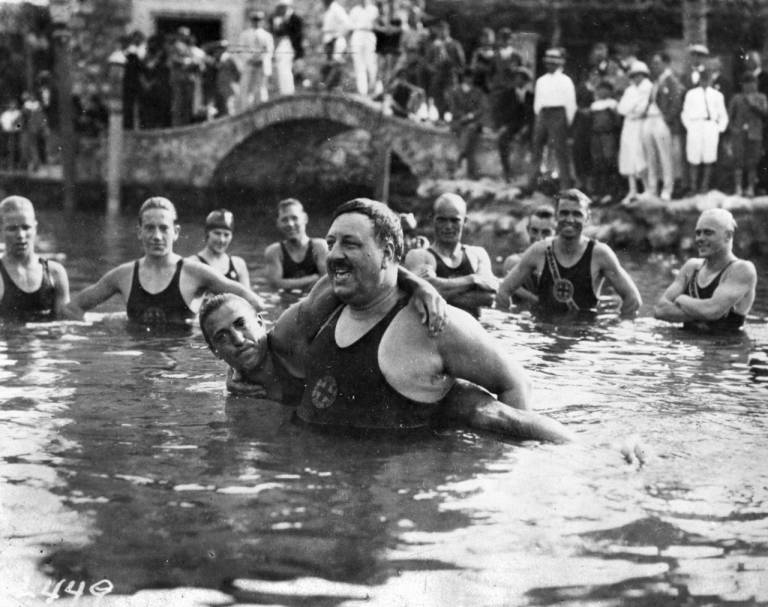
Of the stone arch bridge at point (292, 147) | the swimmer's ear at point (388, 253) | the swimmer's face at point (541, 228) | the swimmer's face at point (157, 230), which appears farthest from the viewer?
the stone arch bridge at point (292, 147)

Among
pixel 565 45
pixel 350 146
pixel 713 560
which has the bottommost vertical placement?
pixel 713 560

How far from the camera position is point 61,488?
7.06 m

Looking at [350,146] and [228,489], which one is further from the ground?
[350,146]

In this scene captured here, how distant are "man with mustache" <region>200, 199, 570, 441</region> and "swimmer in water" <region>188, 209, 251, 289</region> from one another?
5.33 metres

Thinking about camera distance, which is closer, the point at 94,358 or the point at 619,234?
the point at 94,358

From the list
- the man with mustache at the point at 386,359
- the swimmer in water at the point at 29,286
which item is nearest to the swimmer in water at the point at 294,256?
the swimmer in water at the point at 29,286

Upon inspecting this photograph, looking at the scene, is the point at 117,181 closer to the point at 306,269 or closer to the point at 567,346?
the point at 306,269

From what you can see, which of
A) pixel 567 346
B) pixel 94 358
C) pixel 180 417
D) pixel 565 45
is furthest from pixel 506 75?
pixel 180 417

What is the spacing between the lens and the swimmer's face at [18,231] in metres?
11.9

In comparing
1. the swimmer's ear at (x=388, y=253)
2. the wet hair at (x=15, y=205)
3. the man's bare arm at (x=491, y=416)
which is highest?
the wet hair at (x=15, y=205)

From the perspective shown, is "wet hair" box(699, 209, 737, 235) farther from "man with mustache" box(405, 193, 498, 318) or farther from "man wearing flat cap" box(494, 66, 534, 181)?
"man wearing flat cap" box(494, 66, 534, 181)

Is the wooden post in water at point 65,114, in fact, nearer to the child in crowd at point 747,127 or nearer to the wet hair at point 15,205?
the child in crowd at point 747,127

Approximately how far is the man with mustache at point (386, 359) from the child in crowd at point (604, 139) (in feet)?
45.1

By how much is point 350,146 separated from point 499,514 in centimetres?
2797
